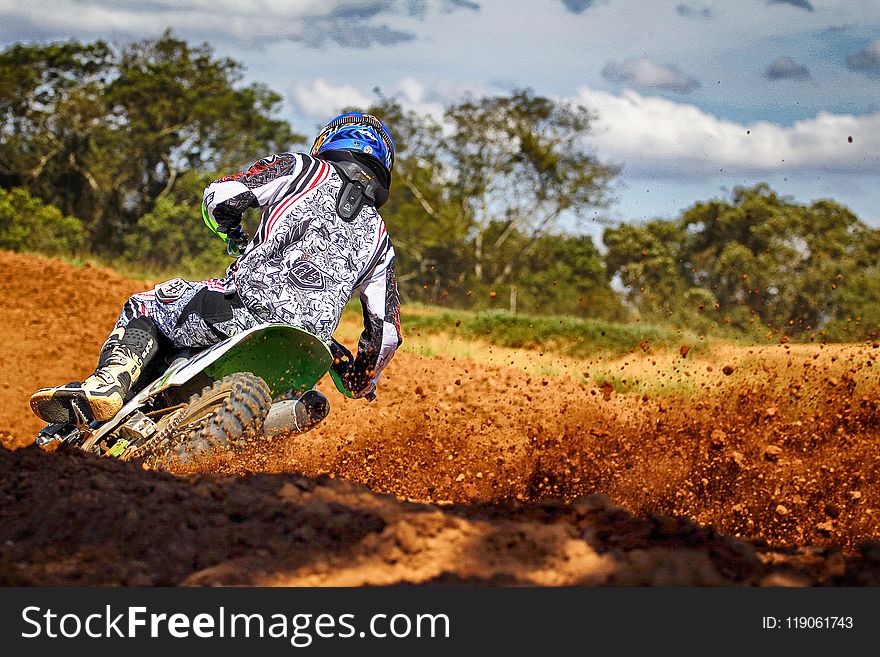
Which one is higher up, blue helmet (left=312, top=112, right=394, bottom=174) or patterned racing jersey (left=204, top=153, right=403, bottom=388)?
blue helmet (left=312, top=112, right=394, bottom=174)

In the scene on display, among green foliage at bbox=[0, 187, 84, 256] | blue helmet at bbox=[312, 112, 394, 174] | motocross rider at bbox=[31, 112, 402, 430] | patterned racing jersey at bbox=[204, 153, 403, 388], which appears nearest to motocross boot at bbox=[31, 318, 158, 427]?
motocross rider at bbox=[31, 112, 402, 430]

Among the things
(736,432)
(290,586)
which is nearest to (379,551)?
(290,586)

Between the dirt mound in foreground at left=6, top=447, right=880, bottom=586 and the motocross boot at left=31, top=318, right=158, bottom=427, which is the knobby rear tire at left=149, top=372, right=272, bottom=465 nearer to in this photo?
the motocross boot at left=31, top=318, right=158, bottom=427

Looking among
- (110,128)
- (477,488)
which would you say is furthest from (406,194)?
(477,488)

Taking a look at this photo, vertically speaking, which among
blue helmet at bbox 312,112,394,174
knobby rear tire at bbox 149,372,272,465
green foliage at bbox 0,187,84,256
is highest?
green foliage at bbox 0,187,84,256

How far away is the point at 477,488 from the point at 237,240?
1830mm

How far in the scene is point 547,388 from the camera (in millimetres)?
9406

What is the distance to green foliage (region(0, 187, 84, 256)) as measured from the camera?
2842 centimetres

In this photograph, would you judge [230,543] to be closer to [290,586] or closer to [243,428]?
[290,586]

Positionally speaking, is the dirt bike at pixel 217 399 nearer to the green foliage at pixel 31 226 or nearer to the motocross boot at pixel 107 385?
the motocross boot at pixel 107 385

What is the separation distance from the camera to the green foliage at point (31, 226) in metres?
28.4

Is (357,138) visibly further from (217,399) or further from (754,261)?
(754,261)

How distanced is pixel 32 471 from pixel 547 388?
6.36 meters

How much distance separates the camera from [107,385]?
4066mm
